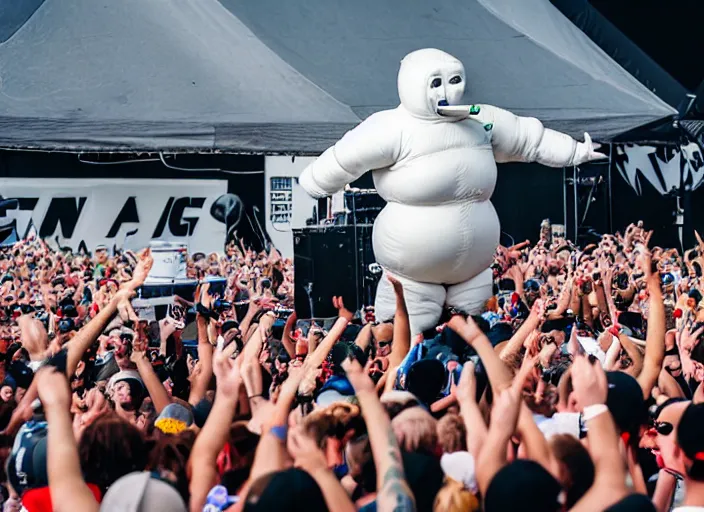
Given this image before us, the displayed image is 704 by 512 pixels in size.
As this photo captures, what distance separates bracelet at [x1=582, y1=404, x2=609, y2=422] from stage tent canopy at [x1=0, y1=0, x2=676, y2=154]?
11.7 ft

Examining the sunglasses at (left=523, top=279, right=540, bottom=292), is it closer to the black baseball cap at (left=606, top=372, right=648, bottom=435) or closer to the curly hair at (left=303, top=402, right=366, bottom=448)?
the black baseball cap at (left=606, top=372, right=648, bottom=435)

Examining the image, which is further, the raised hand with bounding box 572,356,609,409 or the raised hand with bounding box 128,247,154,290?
the raised hand with bounding box 128,247,154,290

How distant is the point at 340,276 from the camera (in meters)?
5.54

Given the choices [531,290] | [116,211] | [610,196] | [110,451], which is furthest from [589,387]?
[610,196]

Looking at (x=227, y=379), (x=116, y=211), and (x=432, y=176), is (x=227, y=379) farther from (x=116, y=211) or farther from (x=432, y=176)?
(x=116, y=211)

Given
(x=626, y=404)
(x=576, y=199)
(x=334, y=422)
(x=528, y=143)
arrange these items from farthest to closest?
1. (x=576, y=199)
2. (x=528, y=143)
3. (x=626, y=404)
4. (x=334, y=422)

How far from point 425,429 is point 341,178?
235 centimetres

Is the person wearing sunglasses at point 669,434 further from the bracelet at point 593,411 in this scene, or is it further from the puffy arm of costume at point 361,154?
the puffy arm of costume at point 361,154

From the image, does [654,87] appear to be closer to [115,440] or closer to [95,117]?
[95,117]

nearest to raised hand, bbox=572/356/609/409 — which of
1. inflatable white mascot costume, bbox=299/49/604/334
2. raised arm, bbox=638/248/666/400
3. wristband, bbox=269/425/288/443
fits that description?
wristband, bbox=269/425/288/443

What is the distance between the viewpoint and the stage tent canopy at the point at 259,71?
536 centimetres

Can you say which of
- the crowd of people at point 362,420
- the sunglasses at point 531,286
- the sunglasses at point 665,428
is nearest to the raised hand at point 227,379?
the crowd of people at point 362,420

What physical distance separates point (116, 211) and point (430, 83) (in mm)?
1989

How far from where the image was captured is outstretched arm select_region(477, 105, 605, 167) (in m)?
4.54
